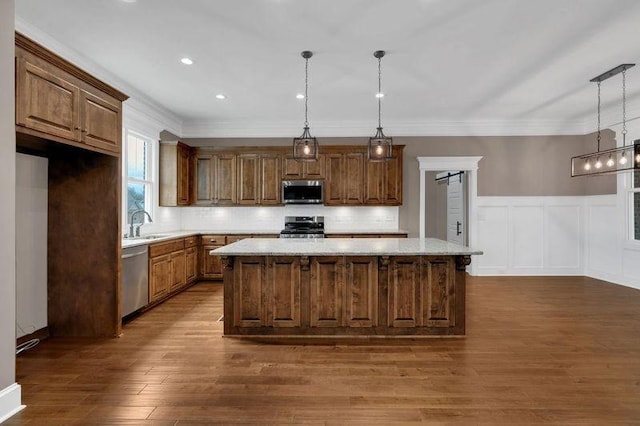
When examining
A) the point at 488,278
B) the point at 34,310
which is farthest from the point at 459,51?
the point at 34,310

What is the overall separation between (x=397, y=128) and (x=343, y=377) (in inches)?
194

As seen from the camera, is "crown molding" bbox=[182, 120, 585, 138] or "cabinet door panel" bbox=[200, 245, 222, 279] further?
"crown molding" bbox=[182, 120, 585, 138]

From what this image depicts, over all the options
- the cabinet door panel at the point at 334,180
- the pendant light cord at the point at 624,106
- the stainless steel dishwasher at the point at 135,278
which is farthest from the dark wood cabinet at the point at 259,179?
the pendant light cord at the point at 624,106

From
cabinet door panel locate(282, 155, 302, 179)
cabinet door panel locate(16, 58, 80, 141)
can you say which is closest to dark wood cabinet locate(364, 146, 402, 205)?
cabinet door panel locate(282, 155, 302, 179)

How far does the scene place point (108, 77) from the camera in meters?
4.29

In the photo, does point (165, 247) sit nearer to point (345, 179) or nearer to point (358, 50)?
point (345, 179)

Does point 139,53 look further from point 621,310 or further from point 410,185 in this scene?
point 621,310

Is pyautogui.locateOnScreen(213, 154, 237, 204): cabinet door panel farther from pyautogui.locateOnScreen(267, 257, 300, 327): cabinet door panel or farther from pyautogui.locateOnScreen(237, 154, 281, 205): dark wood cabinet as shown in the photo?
pyautogui.locateOnScreen(267, 257, 300, 327): cabinet door panel

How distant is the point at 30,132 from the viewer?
8.07 ft

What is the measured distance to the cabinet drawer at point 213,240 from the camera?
19.7ft

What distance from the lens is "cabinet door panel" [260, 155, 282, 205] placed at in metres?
6.27

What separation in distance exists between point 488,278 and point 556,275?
1.33 meters

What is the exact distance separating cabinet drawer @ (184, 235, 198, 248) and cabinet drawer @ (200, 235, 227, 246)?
133 millimetres

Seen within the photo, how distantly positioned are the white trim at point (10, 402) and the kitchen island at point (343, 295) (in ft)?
5.31
